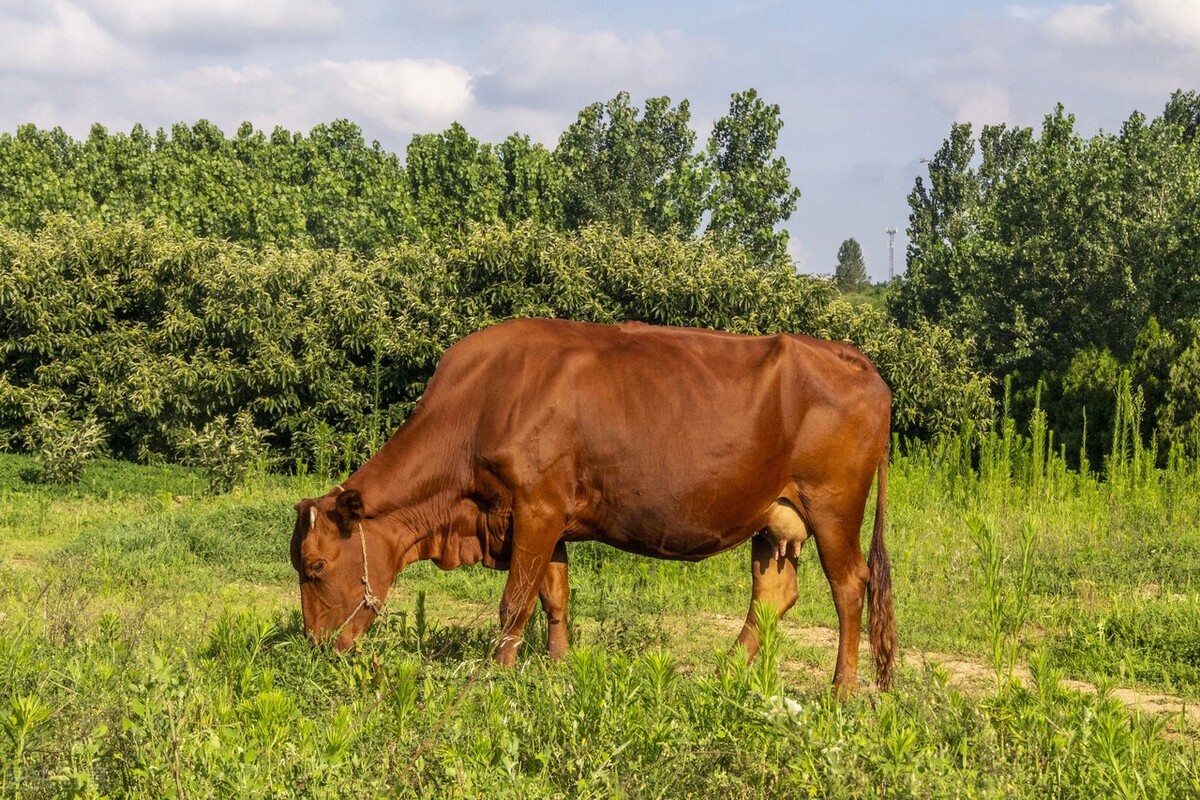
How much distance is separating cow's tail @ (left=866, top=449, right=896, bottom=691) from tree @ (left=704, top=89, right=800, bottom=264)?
87.2 ft

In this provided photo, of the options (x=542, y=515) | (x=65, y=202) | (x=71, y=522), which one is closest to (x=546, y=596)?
(x=542, y=515)

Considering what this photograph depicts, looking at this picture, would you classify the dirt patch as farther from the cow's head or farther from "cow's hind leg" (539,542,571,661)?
the cow's head

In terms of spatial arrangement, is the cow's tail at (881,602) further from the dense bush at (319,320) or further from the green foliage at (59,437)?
the green foliage at (59,437)

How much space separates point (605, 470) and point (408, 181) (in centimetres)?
4106

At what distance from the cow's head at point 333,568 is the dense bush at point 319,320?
8.35 m

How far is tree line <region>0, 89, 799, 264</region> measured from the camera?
113 ft

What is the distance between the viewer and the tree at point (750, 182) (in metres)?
33.6

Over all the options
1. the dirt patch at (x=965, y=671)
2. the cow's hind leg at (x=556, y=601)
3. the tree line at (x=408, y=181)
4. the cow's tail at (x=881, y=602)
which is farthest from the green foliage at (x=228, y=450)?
the tree line at (x=408, y=181)

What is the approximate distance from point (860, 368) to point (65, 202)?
35.7 m

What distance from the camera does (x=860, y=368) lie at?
6.31 meters

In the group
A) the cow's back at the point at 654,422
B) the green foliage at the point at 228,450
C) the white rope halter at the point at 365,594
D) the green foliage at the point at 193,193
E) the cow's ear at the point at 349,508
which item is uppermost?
the green foliage at the point at 193,193

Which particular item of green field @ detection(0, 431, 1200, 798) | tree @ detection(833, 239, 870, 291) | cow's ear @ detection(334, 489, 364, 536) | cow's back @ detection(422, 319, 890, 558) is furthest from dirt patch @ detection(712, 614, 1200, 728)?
tree @ detection(833, 239, 870, 291)

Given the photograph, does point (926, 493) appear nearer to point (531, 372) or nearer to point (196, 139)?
point (531, 372)

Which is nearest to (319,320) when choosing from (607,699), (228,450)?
(228,450)
